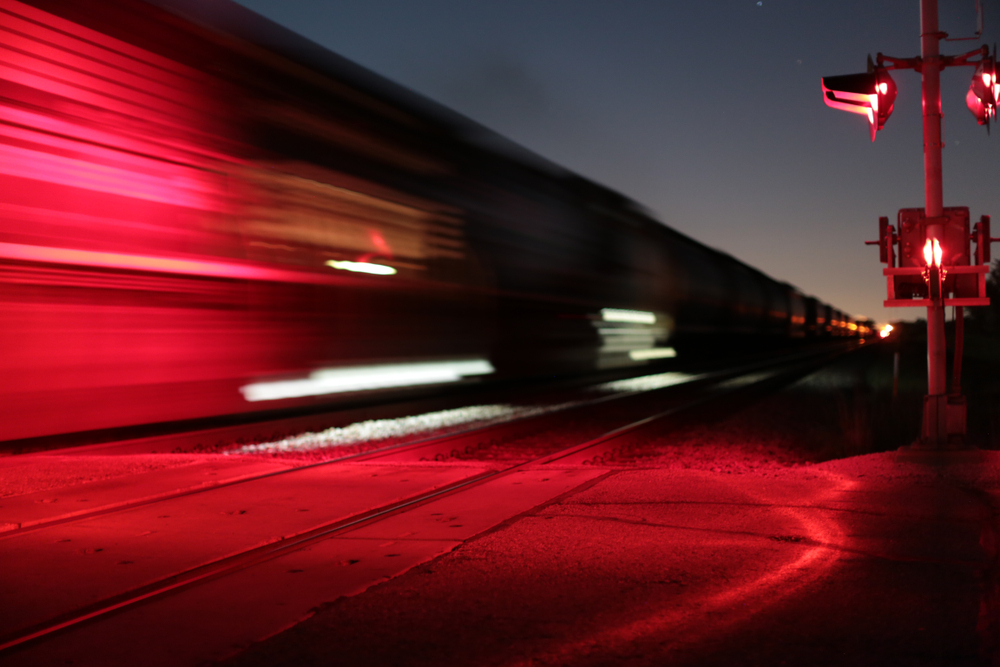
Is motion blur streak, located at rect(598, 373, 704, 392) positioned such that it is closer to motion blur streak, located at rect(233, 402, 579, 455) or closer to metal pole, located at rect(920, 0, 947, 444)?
motion blur streak, located at rect(233, 402, 579, 455)

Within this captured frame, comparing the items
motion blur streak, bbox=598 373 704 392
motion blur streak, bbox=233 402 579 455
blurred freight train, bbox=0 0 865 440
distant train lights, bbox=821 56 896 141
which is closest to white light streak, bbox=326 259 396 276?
blurred freight train, bbox=0 0 865 440

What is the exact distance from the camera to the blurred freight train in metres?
6.31

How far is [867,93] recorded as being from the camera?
772 cm

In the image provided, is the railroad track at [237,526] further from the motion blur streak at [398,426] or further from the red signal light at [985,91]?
the red signal light at [985,91]

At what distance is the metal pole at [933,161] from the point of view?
24.7 ft

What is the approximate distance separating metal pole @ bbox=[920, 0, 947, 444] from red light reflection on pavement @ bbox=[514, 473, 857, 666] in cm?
337

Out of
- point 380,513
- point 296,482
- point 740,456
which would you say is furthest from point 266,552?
point 740,456

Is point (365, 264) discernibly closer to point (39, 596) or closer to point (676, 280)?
point (39, 596)

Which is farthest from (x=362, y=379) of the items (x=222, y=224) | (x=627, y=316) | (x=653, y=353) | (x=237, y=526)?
(x=653, y=353)

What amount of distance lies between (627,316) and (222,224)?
12.0m

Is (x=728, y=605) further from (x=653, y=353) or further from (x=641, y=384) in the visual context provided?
(x=653, y=353)

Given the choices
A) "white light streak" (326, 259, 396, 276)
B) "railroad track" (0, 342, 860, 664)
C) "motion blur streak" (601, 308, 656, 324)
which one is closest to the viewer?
"railroad track" (0, 342, 860, 664)

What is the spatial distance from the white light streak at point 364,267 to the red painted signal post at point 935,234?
209 inches

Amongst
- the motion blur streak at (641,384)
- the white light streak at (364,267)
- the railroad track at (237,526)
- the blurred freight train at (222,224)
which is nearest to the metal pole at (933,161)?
the railroad track at (237,526)
